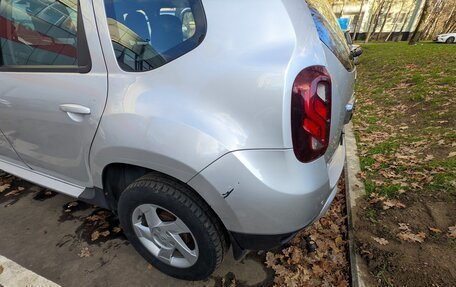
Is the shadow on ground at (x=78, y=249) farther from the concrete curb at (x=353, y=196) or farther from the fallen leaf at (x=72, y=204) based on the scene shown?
the concrete curb at (x=353, y=196)

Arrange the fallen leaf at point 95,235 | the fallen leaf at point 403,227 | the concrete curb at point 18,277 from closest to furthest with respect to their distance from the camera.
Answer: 1. the concrete curb at point 18,277
2. the fallen leaf at point 403,227
3. the fallen leaf at point 95,235

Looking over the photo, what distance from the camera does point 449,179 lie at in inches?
108

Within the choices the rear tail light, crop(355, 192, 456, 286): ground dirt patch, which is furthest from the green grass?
the rear tail light

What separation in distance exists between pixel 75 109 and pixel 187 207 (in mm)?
899

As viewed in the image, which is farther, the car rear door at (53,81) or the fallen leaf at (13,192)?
the fallen leaf at (13,192)

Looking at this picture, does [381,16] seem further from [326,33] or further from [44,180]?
[44,180]

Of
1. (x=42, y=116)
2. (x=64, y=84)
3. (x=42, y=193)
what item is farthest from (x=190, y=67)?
(x=42, y=193)

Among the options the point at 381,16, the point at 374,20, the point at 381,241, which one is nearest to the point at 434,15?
the point at 381,16

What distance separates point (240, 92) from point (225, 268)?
4.70ft

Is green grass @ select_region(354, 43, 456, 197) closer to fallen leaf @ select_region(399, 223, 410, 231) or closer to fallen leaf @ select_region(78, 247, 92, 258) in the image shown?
fallen leaf @ select_region(399, 223, 410, 231)

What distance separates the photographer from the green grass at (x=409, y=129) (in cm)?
293

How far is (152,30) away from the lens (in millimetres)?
1555

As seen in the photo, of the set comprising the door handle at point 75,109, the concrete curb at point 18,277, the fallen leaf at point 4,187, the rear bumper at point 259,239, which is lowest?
the fallen leaf at point 4,187

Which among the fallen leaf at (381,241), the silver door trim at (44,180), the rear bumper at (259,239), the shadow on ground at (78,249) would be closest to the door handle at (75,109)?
the silver door trim at (44,180)
